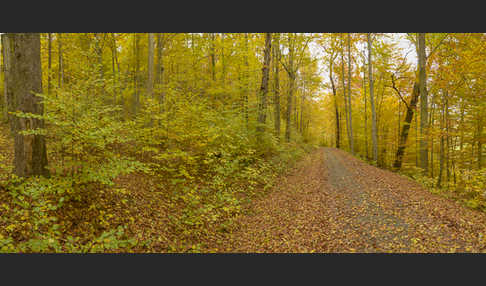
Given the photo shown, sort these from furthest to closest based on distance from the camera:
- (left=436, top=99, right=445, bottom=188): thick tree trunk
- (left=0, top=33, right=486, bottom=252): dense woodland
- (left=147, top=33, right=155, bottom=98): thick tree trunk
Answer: (left=436, top=99, right=445, bottom=188): thick tree trunk < (left=147, top=33, right=155, bottom=98): thick tree trunk < (left=0, top=33, right=486, bottom=252): dense woodland

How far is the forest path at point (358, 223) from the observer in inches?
153

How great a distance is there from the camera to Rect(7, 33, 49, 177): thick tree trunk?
387 centimetres

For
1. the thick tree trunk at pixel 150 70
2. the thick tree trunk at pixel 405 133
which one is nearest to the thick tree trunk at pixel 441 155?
the thick tree trunk at pixel 405 133

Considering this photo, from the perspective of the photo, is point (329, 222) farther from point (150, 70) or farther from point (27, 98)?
point (150, 70)

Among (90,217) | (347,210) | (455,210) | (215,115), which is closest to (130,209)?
(90,217)

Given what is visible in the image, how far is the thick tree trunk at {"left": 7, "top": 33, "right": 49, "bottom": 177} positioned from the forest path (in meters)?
4.12

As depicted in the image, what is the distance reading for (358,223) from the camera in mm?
4707

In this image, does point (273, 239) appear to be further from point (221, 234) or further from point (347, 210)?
point (347, 210)

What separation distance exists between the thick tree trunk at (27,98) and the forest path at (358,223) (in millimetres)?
4125

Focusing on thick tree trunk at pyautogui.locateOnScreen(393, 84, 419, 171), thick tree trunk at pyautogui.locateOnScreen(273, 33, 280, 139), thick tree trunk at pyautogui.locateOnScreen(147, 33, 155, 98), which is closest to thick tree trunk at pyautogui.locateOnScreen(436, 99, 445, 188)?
thick tree trunk at pyautogui.locateOnScreen(393, 84, 419, 171)

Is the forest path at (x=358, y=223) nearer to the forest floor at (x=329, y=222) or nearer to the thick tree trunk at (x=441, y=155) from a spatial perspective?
the forest floor at (x=329, y=222)

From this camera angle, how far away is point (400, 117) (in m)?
15.8

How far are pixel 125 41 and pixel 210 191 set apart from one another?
1508cm

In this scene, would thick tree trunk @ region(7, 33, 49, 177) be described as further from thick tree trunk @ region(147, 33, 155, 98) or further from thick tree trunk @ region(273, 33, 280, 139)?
thick tree trunk @ region(273, 33, 280, 139)
